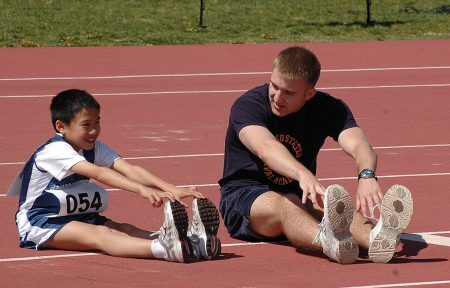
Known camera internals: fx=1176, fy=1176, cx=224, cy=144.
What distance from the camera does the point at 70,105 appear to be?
712 centimetres

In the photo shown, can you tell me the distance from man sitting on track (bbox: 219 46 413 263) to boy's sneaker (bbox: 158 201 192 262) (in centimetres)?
57

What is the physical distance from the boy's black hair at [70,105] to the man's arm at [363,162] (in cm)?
156

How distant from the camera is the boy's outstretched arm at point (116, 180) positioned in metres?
6.58

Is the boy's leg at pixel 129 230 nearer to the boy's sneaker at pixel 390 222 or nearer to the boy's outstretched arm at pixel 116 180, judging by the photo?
the boy's outstretched arm at pixel 116 180

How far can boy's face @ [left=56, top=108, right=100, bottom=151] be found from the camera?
23.2 ft

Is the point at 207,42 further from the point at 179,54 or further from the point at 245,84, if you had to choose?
the point at 245,84

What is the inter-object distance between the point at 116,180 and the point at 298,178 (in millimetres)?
1070

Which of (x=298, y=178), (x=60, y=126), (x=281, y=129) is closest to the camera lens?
(x=298, y=178)

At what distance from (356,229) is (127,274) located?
141cm

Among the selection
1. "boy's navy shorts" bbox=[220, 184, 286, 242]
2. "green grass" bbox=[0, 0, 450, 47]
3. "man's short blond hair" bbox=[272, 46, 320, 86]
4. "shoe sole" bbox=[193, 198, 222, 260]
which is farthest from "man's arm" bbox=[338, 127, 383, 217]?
"green grass" bbox=[0, 0, 450, 47]

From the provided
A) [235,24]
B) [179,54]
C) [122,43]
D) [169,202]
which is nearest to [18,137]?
[169,202]

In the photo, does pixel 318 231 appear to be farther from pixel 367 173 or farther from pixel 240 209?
pixel 240 209

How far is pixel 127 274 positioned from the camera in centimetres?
656

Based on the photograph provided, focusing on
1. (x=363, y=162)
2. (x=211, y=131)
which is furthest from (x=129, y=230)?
(x=211, y=131)
